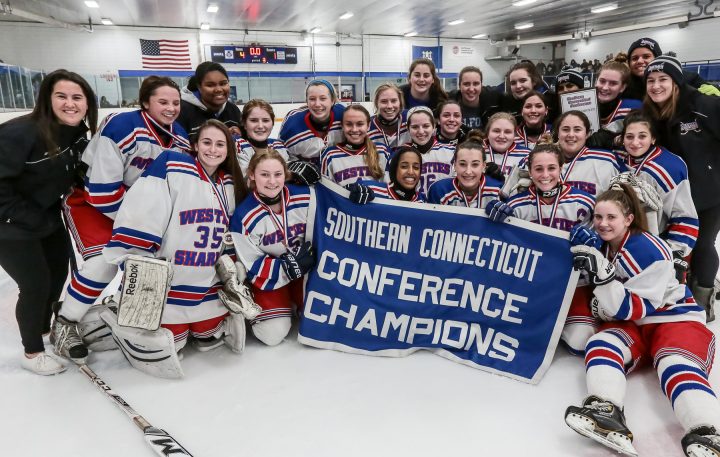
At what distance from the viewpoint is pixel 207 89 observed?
282cm

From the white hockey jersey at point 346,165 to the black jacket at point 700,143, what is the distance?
1491 mm

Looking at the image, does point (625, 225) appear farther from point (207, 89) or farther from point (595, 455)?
point (207, 89)

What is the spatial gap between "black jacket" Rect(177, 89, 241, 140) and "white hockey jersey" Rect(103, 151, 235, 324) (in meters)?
0.67

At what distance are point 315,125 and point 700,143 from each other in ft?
6.64

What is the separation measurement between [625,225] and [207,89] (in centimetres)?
226

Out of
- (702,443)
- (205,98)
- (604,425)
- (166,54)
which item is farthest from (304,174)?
(166,54)

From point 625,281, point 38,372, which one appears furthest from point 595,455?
point 38,372

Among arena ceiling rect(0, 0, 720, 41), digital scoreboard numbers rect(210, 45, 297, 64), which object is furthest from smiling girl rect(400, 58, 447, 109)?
digital scoreboard numbers rect(210, 45, 297, 64)

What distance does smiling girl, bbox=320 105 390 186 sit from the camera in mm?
2674

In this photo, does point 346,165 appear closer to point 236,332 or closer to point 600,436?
point 236,332

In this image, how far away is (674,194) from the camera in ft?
7.48

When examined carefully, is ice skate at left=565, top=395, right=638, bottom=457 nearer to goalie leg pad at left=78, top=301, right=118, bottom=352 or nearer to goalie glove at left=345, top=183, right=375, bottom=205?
goalie glove at left=345, top=183, right=375, bottom=205

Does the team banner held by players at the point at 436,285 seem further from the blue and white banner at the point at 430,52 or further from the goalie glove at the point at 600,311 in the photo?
the blue and white banner at the point at 430,52

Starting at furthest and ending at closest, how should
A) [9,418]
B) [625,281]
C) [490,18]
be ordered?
1. [490,18]
2. [625,281]
3. [9,418]
